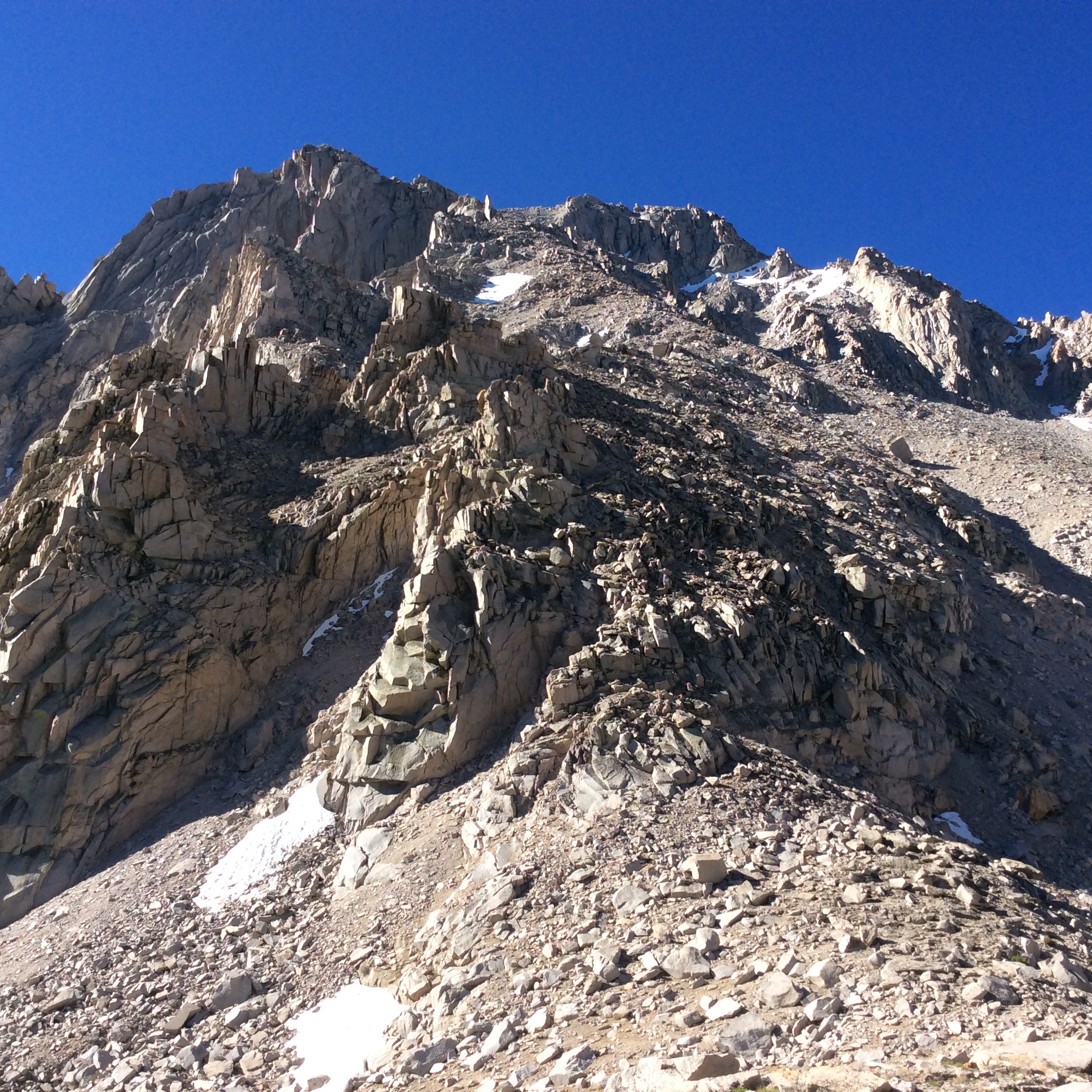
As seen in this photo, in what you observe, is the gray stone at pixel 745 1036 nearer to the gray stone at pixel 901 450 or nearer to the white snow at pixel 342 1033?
the white snow at pixel 342 1033

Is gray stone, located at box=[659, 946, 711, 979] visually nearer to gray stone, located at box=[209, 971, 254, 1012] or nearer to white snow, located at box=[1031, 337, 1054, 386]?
gray stone, located at box=[209, 971, 254, 1012]

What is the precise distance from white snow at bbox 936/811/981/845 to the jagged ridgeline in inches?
38.5

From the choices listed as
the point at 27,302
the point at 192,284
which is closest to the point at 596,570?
the point at 192,284

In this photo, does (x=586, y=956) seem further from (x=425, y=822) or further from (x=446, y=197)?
(x=446, y=197)

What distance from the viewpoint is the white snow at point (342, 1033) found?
450 inches

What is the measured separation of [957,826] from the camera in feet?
63.6

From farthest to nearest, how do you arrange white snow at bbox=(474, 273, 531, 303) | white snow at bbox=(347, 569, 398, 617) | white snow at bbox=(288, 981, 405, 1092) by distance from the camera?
white snow at bbox=(474, 273, 531, 303) < white snow at bbox=(347, 569, 398, 617) < white snow at bbox=(288, 981, 405, 1092)

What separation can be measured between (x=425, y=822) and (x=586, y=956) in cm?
624

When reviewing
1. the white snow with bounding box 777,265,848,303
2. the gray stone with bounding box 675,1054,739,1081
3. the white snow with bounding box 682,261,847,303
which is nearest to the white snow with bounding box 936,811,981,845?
the gray stone with bounding box 675,1054,739,1081

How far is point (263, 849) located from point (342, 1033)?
245 inches

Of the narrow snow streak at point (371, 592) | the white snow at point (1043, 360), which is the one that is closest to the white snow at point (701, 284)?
the white snow at point (1043, 360)

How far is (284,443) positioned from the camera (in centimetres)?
3106

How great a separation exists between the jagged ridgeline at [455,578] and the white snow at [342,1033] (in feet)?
15.6

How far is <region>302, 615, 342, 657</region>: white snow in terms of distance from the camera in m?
24.0
